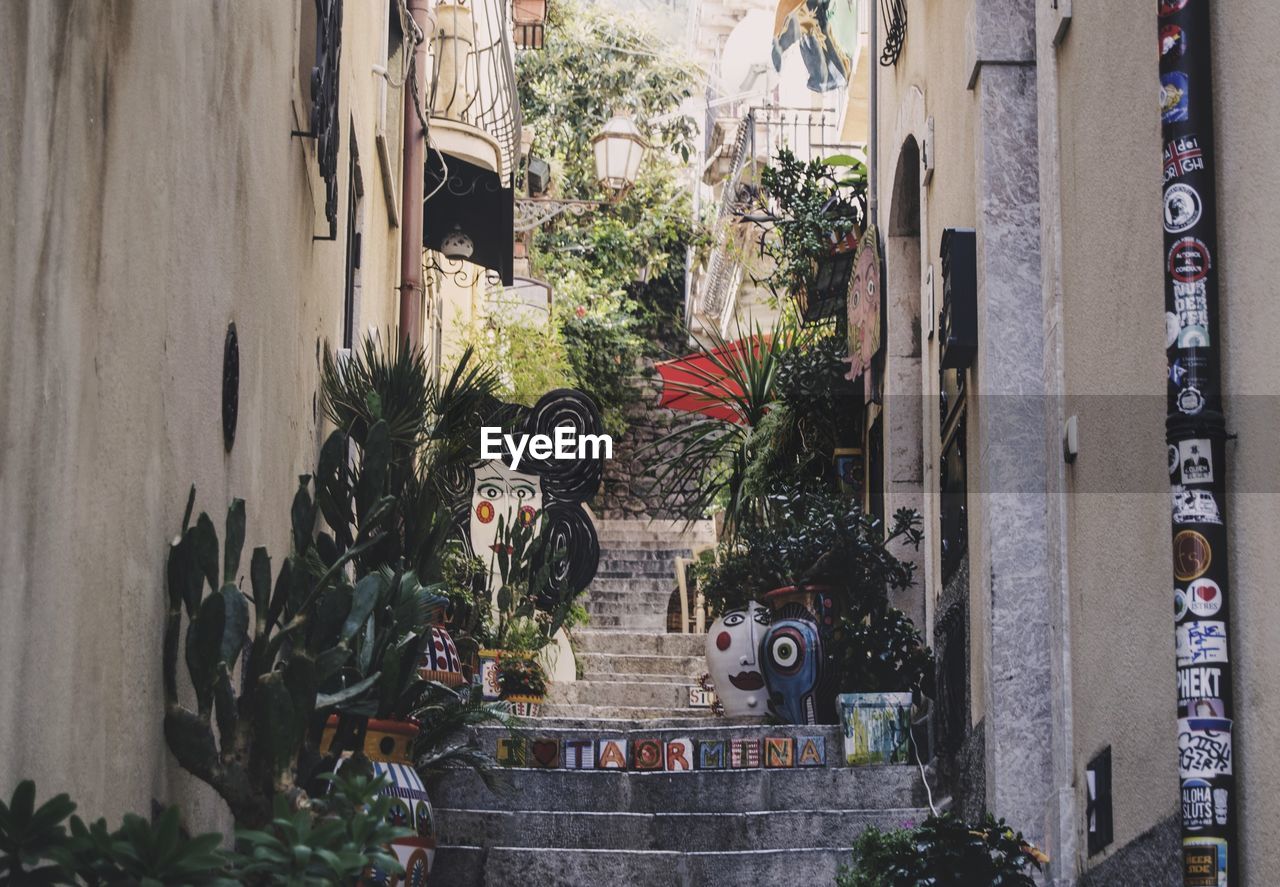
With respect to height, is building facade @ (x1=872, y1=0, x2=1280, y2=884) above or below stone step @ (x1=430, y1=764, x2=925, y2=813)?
above

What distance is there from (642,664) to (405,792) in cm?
857

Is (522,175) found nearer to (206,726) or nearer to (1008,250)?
(1008,250)

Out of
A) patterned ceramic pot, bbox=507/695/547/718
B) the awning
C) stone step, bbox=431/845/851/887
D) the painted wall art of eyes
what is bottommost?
stone step, bbox=431/845/851/887

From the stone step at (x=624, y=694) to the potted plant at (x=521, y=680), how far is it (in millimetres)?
1288

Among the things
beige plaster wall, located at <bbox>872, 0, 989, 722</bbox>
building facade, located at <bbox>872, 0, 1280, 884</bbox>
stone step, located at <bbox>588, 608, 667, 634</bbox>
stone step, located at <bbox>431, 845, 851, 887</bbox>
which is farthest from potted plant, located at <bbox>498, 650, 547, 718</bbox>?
stone step, located at <bbox>588, 608, 667, 634</bbox>

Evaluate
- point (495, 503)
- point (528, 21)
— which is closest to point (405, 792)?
point (495, 503)

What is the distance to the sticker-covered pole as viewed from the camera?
403 centimetres

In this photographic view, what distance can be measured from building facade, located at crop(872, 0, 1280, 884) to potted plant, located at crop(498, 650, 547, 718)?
3.18m

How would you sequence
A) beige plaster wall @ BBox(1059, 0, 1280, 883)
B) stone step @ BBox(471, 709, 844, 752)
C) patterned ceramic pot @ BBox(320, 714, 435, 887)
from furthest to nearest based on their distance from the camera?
stone step @ BBox(471, 709, 844, 752), patterned ceramic pot @ BBox(320, 714, 435, 887), beige plaster wall @ BBox(1059, 0, 1280, 883)

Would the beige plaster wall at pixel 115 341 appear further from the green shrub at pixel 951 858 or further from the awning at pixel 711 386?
the awning at pixel 711 386

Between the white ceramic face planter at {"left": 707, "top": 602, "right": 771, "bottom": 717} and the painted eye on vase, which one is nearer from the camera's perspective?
the painted eye on vase

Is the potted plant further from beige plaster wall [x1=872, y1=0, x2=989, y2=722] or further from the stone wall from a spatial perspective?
the stone wall

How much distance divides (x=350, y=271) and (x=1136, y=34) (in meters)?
5.77

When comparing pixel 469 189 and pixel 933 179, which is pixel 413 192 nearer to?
pixel 469 189
